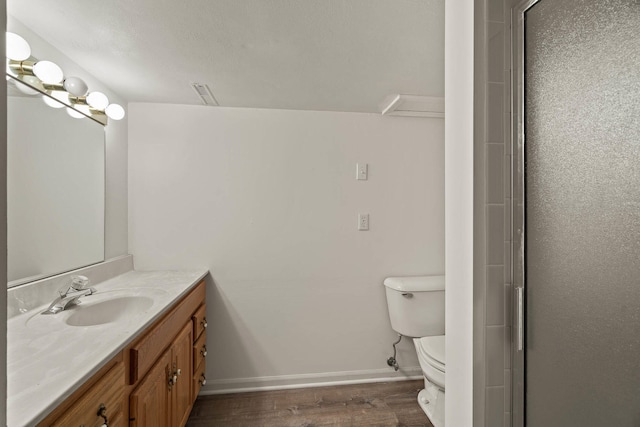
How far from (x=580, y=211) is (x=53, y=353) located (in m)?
1.39

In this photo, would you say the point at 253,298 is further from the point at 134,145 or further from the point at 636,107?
the point at 636,107

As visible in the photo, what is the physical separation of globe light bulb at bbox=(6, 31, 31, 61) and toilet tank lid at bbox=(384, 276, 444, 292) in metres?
2.24

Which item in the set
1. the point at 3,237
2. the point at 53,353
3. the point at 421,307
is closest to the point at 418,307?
the point at 421,307

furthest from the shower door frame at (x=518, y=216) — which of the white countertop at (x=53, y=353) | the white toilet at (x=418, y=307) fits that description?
the white toilet at (x=418, y=307)

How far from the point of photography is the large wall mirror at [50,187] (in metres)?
1.23

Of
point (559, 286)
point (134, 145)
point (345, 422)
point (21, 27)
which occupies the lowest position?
point (345, 422)

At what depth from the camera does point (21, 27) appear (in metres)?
1.24

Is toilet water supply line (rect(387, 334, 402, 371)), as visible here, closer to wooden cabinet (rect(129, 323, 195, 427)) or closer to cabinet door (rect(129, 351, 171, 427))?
wooden cabinet (rect(129, 323, 195, 427))

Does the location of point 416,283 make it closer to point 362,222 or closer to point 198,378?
point 362,222

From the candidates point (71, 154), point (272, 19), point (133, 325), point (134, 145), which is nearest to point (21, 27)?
point (71, 154)

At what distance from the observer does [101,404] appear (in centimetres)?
88

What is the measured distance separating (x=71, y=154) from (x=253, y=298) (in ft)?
4.47

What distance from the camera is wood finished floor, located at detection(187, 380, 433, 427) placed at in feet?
6.01

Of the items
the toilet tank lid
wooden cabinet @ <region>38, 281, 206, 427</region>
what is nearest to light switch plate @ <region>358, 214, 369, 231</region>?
the toilet tank lid
